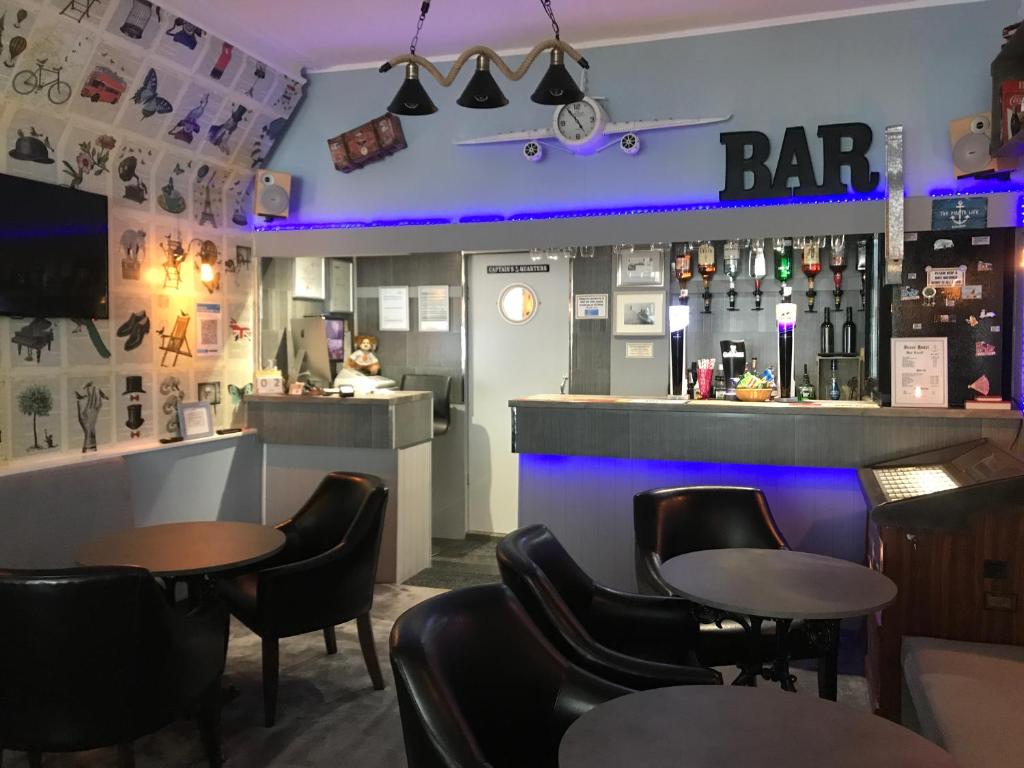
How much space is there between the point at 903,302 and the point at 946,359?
15.1 inches

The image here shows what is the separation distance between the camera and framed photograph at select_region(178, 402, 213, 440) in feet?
17.1

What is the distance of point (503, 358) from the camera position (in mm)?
6605

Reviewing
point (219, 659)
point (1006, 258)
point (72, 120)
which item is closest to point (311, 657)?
point (219, 659)

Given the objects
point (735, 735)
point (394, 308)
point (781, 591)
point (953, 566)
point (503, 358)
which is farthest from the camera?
point (394, 308)

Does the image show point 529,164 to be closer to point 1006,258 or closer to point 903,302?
point 903,302

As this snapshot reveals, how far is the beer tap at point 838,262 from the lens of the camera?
16.5 ft

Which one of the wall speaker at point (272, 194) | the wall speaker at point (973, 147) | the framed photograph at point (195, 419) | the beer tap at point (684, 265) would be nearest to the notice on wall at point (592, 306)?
the beer tap at point (684, 265)

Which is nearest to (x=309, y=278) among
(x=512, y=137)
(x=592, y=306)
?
(x=512, y=137)

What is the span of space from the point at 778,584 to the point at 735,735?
1.11m

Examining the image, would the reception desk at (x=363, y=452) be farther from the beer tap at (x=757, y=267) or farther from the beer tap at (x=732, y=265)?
the beer tap at (x=757, y=267)

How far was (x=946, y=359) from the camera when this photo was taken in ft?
14.8

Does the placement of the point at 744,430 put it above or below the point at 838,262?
below

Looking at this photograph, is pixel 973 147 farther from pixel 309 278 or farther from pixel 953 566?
pixel 309 278

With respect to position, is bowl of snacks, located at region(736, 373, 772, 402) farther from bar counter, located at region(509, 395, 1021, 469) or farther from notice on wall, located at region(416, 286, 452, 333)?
notice on wall, located at region(416, 286, 452, 333)
